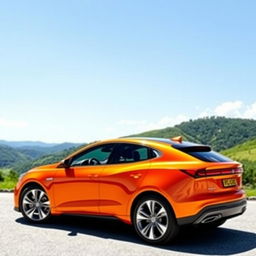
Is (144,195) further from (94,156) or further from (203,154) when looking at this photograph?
(94,156)

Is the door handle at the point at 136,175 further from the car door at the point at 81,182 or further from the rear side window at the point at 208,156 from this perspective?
the rear side window at the point at 208,156

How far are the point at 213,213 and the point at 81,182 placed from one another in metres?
2.36

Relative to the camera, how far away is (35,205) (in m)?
7.66

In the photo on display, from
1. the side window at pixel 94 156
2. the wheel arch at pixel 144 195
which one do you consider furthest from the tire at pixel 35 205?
the wheel arch at pixel 144 195

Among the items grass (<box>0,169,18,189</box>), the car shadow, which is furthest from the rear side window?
grass (<box>0,169,18,189</box>)

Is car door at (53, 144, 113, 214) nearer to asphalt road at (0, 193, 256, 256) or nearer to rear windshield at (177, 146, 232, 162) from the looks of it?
asphalt road at (0, 193, 256, 256)

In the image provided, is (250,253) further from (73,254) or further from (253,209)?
(253,209)

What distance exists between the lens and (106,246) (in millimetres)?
5895

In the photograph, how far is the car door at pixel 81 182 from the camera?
22.2ft

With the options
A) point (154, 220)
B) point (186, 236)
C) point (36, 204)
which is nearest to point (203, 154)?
point (154, 220)

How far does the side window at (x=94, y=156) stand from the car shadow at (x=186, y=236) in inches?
38.8

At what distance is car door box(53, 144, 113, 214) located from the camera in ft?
22.2

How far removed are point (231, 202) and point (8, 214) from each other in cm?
504

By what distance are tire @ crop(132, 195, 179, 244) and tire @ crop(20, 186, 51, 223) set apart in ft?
6.95
